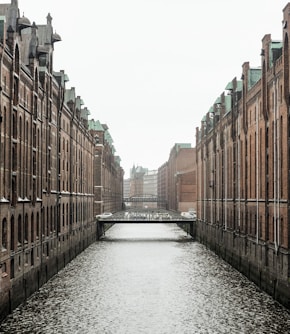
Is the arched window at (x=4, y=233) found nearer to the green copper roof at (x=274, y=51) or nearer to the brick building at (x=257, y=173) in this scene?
the brick building at (x=257, y=173)

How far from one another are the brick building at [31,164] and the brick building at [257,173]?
568 inches

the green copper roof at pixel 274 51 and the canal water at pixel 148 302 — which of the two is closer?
the canal water at pixel 148 302

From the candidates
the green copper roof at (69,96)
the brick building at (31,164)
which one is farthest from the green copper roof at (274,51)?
the green copper roof at (69,96)

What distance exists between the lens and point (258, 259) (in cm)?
3791

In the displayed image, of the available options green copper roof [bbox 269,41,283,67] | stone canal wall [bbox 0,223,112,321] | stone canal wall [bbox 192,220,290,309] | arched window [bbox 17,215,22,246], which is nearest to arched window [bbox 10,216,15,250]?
arched window [bbox 17,215,22,246]

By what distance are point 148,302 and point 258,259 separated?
30.1 feet

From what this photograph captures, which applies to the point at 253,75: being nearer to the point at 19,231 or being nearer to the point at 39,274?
the point at 39,274

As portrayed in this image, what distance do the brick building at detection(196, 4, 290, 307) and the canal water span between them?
1.85 m

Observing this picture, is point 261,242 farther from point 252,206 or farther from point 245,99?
Answer: point 245,99

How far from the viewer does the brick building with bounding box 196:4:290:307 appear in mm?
31656

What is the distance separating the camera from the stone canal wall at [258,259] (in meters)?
30.8


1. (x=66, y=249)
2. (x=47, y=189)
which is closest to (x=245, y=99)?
(x=47, y=189)

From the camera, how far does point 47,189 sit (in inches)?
1630

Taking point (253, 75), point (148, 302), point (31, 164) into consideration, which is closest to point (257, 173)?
point (253, 75)
